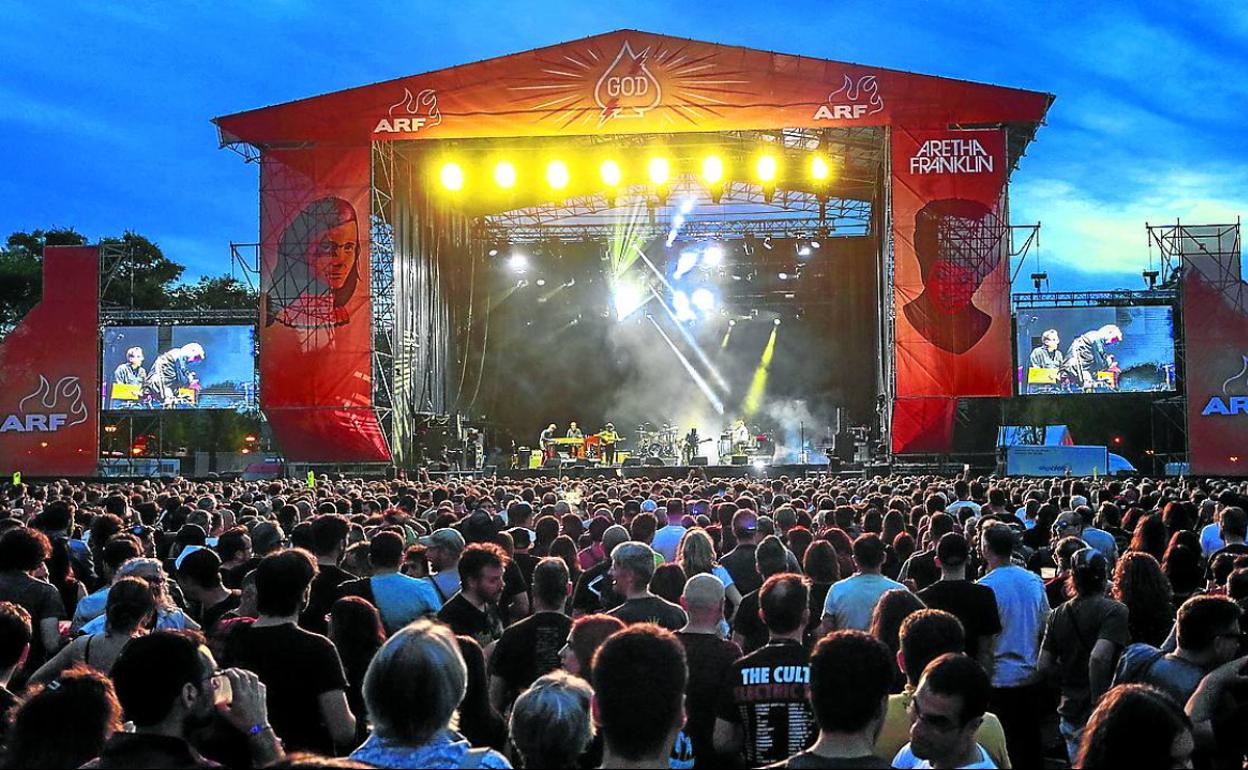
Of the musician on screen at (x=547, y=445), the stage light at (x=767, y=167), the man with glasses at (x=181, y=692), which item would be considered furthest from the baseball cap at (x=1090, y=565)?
the musician on screen at (x=547, y=445)

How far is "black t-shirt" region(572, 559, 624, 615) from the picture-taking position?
6.35m

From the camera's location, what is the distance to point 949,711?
301cm

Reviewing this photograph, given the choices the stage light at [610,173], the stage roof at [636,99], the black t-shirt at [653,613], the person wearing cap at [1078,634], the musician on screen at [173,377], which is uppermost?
the stage roof at [636,99]

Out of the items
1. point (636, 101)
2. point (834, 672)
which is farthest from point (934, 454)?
point (834, 672)

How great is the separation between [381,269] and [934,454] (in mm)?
12898

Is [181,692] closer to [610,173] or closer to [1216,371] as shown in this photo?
[610,173]

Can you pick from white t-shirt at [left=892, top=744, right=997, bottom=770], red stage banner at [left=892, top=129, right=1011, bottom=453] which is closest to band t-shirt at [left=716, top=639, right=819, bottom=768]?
white t-shirt at [left=892, top=744, right=997, bottom=770]

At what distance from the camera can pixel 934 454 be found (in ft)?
80.2

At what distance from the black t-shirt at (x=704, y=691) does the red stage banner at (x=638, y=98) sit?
20.4 m

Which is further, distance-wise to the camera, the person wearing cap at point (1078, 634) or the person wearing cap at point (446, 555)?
the person wearing cap at point (446, 555)

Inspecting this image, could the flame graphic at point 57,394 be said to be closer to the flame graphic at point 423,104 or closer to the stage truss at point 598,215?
the stage truss at point 598,215

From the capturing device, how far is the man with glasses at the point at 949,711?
3.00m

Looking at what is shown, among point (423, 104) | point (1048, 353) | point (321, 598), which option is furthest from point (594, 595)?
point (1048, 353)

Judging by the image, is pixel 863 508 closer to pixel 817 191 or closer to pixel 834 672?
pixel 834 672
